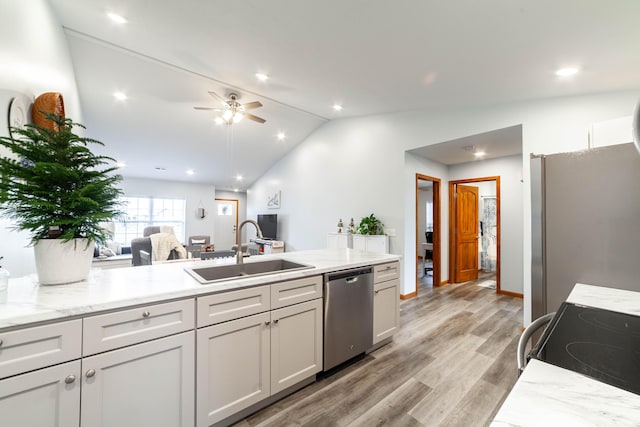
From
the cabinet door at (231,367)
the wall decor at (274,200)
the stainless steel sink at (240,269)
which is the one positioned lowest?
the cabinet door at (231,367)

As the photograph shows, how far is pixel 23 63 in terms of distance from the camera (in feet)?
5.69

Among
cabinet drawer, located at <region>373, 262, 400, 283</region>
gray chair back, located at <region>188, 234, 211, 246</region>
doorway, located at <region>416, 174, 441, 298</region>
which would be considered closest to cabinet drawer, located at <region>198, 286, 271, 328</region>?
cabinet drawer, located at <region>373, 262, 400, 283</region>

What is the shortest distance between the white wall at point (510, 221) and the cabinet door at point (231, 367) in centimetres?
448

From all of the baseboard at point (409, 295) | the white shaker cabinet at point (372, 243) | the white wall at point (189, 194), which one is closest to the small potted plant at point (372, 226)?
the white shaker cabinet at point (372, 243)

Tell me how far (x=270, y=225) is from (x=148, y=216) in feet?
12.2

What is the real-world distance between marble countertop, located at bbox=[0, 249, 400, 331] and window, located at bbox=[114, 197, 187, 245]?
6.58m

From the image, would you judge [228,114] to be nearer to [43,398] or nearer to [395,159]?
[395,159]

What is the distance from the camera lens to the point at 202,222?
27.2 feet

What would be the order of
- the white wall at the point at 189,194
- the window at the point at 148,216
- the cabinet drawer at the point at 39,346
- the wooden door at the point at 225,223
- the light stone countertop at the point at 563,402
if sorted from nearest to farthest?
1. the light stone countertop at the point at 563,402
2. the cabinet drawer at the point at 39,346
3. the window at the point at 148,216
4. the white wall at the point at 189,194
5. the wooden door at the point at 225,223

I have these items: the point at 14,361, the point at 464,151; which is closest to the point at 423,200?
the point at 464,151

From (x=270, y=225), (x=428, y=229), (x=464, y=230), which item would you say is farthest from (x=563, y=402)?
Answer: (x=428, y=229)

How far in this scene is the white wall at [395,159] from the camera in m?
2.78

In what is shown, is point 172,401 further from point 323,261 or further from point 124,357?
point 323,261

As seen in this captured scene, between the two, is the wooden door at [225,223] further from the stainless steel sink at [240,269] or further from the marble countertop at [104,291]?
the marble countertop at [104,291]
